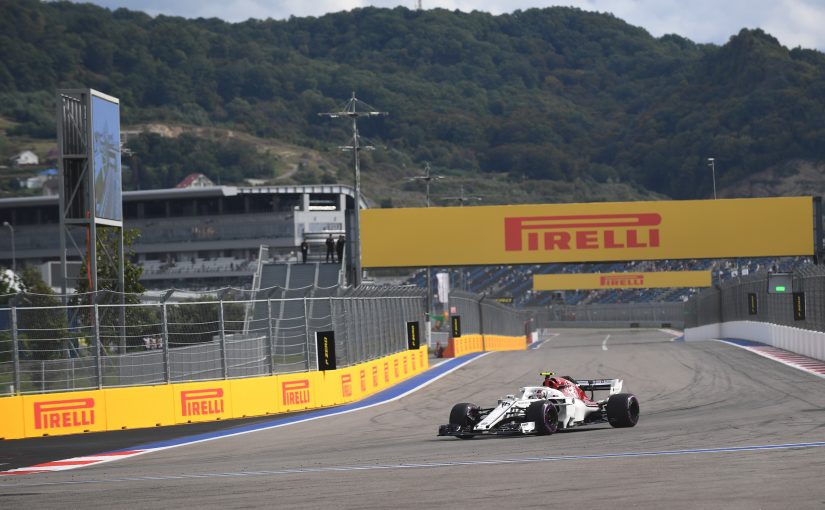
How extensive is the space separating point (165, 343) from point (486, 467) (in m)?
8.64

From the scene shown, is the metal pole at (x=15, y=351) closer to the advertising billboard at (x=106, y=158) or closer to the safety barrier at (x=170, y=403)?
the safety barrier at (x=170, y=403)

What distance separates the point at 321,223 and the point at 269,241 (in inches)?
240

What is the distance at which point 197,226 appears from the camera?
409 feet

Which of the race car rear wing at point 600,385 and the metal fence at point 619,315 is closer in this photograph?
the race car rear wing at point 600,385

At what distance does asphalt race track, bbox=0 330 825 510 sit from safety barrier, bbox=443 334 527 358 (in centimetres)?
2270

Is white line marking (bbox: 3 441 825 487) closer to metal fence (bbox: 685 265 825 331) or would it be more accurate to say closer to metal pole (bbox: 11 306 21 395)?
metal pole (bbox: 11 306 21 395)

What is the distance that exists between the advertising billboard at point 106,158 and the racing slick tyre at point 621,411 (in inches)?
489

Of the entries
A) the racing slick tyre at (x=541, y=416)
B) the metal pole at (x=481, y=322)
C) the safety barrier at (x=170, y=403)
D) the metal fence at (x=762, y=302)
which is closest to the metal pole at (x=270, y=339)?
the safety barrier at (x=170, y=403)

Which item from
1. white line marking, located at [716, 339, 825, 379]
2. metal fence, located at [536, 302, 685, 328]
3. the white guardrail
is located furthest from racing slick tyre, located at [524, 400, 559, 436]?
metal fence, located at [536, 302, 685, 328]

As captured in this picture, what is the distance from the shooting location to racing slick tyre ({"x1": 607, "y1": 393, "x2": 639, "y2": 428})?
1577cm

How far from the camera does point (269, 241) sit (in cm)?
12231

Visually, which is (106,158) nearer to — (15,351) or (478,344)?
(15,351)

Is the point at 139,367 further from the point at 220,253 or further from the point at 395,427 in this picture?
the point at 220,253

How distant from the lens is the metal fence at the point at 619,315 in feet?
330
